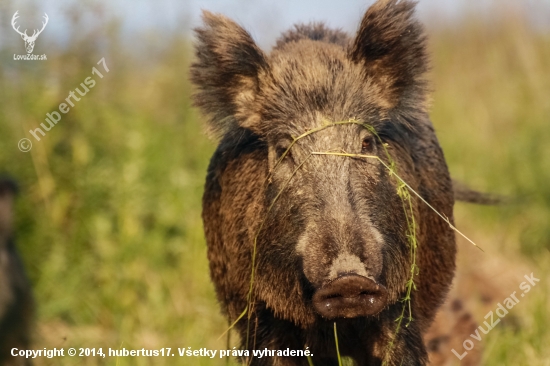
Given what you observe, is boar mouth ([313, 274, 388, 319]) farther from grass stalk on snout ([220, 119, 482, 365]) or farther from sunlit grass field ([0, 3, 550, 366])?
sunlit grass field ([0, 3, 550, 366])

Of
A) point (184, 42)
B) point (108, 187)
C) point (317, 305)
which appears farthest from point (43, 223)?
point (317, 305)

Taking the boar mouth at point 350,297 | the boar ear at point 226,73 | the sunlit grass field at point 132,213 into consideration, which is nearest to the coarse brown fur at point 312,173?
the boar ear at point 226,73

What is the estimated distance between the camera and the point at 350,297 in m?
3.04

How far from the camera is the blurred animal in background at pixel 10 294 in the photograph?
19.2 feet

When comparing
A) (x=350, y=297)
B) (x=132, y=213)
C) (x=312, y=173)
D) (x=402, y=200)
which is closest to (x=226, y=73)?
(x=312, y=173)

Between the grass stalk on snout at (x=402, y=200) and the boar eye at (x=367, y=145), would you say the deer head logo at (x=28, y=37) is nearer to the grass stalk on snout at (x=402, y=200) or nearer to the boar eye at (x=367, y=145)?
the grass stalk on snout at (x=402, y=200)

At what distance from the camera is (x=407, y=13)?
3869 mm

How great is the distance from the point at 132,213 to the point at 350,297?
440 cm

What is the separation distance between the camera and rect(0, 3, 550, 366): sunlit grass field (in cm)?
623

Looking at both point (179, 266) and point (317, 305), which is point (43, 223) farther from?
point (317, 305)

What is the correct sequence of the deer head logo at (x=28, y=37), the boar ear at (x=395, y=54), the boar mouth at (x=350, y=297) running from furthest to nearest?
the deer head logo at (x=28, y=37)
the boar ear at (x=395, y=54)
the boar mouth at (x=350, y=297)

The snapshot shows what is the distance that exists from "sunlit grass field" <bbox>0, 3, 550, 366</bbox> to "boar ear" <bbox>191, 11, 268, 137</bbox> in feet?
5.35

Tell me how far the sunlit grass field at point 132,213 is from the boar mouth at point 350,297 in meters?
1.88

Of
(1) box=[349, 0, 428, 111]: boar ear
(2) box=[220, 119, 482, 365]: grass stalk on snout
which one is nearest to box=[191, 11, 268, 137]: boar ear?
(2) box=[220, 119, 482, 365]: grass stalk on snout
